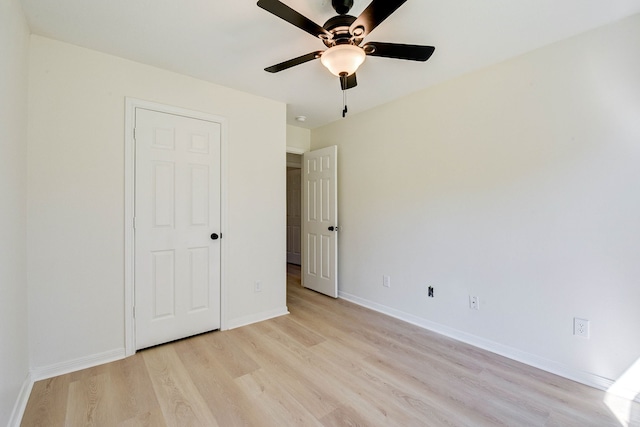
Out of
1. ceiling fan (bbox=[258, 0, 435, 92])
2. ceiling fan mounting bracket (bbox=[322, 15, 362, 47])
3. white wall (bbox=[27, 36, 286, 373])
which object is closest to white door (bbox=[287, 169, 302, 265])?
white wall (bbox=[27, 36, 286, 373])

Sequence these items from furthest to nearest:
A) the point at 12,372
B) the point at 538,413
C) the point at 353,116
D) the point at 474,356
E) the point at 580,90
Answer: the point at 353,116 < the point at 474,356 < the point at 580,90 < the point at 538,413 < the point at 12,372

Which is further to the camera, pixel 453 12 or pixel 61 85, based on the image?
pixel 61 85

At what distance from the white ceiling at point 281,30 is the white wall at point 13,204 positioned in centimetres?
37

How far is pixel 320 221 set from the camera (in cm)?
389

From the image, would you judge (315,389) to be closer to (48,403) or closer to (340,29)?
(48,403)

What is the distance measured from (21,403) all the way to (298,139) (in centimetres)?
359

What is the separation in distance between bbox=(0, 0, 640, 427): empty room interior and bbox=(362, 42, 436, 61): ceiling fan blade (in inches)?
0.7

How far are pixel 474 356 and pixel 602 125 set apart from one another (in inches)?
74.7

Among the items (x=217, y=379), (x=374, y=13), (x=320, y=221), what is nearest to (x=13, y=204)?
(x=217, y=379)

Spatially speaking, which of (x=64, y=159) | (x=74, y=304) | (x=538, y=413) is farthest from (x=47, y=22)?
(x=538, y=413)

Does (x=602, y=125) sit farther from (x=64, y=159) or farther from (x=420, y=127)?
(x=64, y=159)

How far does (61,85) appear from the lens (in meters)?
2.02

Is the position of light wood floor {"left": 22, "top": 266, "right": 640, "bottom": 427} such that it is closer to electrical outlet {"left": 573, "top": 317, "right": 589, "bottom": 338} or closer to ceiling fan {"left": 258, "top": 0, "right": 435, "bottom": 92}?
electrical outlet {"left": 573, "top": 317, "right": 589, "bottom": 338}

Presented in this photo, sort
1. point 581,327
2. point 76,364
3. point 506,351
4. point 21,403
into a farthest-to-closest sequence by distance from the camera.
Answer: point 506,351 < point 76,364 < point 581,327 < point 21,403
